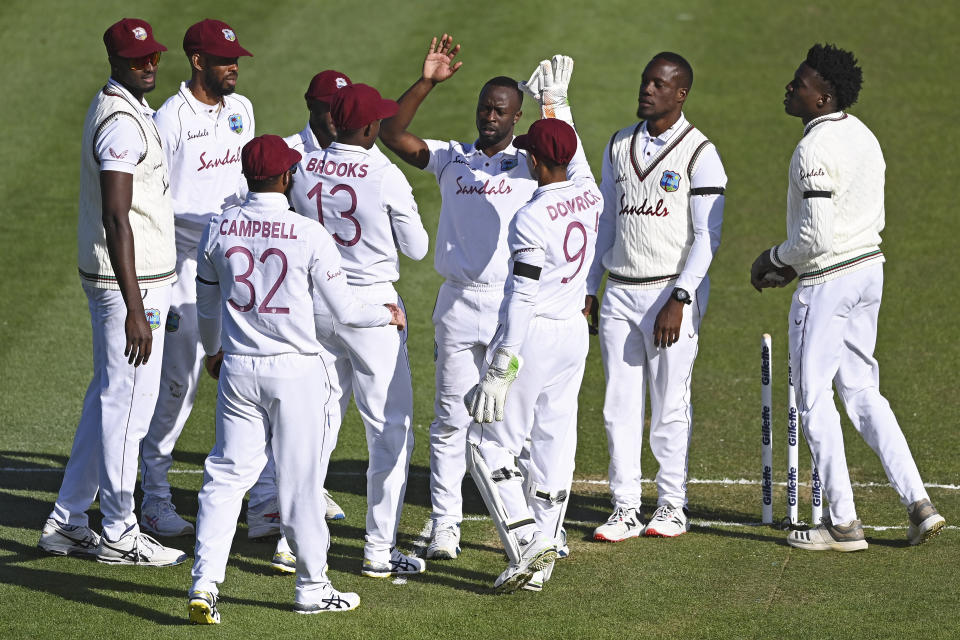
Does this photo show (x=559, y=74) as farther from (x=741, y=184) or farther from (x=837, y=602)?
(x=741, y=184)

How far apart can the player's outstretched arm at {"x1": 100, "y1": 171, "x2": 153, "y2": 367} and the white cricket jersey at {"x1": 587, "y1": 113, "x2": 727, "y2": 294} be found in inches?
113

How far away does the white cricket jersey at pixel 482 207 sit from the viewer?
23.7 ft

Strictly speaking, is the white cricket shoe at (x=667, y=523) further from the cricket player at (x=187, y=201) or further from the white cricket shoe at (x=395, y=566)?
the cricket player at (x=187, y=201)

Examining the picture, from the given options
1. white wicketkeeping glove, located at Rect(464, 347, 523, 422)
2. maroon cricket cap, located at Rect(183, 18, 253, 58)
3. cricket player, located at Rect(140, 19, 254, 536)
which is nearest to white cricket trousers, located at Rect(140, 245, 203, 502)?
cricket player, located at Rect(140, 19, 254, 536)

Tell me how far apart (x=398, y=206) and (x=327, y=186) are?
0.39 m

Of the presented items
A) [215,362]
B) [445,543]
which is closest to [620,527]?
[445,543]

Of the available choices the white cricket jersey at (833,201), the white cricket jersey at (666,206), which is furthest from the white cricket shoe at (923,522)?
the white cricket jersey at (666,206)

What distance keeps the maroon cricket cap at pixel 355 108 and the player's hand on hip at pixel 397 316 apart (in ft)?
3.23

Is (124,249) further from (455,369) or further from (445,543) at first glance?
(445,543)

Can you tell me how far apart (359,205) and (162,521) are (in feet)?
7.73

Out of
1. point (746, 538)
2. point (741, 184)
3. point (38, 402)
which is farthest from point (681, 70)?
point (741, 184)

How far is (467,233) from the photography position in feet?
23.8

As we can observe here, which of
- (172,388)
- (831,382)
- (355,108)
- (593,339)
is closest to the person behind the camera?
(355,108)

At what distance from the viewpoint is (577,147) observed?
7020 mm
